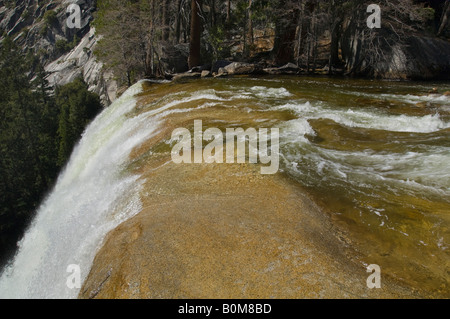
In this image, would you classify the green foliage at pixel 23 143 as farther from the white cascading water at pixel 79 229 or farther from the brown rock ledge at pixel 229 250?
Result: the brown rock ledge at pixel 229 250

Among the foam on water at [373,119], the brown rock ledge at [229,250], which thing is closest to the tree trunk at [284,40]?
the foam on water at [373,119]

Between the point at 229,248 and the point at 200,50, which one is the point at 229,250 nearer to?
the point at 229,248

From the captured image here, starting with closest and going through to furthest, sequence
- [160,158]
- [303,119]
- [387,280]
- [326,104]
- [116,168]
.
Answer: [387,280]
[160,158]
[116,168]
[303,119]
[326,104]

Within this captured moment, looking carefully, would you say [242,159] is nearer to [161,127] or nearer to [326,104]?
[161,127]

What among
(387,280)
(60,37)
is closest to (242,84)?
(387,280)

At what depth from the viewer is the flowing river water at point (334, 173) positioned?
356 centimetres

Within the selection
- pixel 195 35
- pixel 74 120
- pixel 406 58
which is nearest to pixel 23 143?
pixel 74 120

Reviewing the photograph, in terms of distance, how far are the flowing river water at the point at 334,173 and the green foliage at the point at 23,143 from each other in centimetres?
1933

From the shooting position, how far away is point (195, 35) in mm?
19266

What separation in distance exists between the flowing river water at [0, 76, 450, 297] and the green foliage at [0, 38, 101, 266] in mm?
19329

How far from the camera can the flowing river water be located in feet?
11.7

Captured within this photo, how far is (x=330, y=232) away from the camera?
3.64 metres

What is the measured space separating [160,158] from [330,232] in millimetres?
3830

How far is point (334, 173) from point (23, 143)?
33.0 m
